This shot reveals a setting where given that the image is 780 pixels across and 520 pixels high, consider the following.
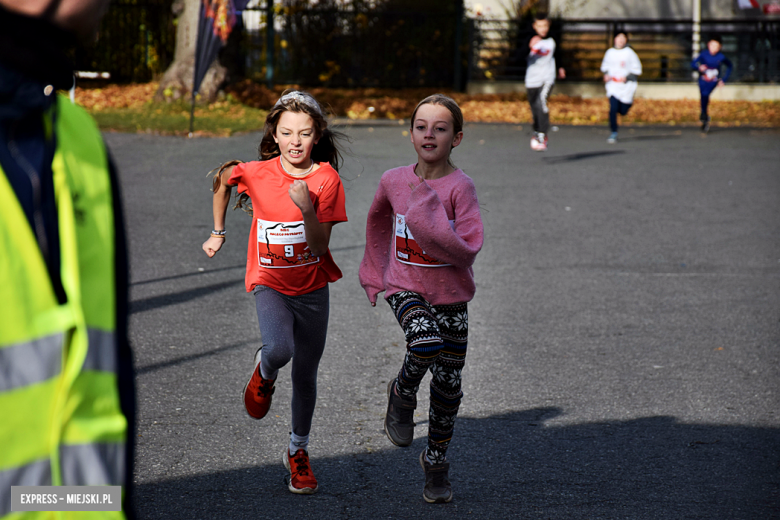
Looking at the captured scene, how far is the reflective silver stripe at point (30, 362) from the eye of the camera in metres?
1.20

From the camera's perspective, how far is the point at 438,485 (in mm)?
3717

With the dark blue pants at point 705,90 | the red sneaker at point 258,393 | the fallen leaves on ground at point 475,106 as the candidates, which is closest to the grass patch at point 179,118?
the fallen leaves on ground at point 475,106

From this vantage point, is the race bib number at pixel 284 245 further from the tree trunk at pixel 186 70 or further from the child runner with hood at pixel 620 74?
the tree trunk at pixel 186 70

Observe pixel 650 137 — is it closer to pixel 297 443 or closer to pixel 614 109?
pixel 614 109

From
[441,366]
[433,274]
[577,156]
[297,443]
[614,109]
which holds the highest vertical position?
[614,109]

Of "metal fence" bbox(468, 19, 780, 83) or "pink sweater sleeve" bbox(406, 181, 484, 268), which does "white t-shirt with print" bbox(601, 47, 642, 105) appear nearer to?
"metal fence" bbox(468, 19, 780, 83)

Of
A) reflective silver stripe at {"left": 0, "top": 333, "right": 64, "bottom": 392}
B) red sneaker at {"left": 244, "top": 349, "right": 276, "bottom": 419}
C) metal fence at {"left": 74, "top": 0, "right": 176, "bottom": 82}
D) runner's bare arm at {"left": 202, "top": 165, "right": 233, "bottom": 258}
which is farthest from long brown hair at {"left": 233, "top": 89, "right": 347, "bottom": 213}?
metal fence at {"left": 74, "top": 0, "right": 176, "bottom": 82}

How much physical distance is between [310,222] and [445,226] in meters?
0.56

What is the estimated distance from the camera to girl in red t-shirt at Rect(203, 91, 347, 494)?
3.66m

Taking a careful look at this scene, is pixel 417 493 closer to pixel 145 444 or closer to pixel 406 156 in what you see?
pixel 145 444

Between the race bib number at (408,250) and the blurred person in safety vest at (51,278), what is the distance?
2.46 meters

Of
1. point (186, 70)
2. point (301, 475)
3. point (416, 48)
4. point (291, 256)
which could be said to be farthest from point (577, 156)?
point (416, 48)

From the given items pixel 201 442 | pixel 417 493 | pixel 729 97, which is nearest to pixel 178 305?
pixel 201 442

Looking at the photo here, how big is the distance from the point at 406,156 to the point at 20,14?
13204mm
